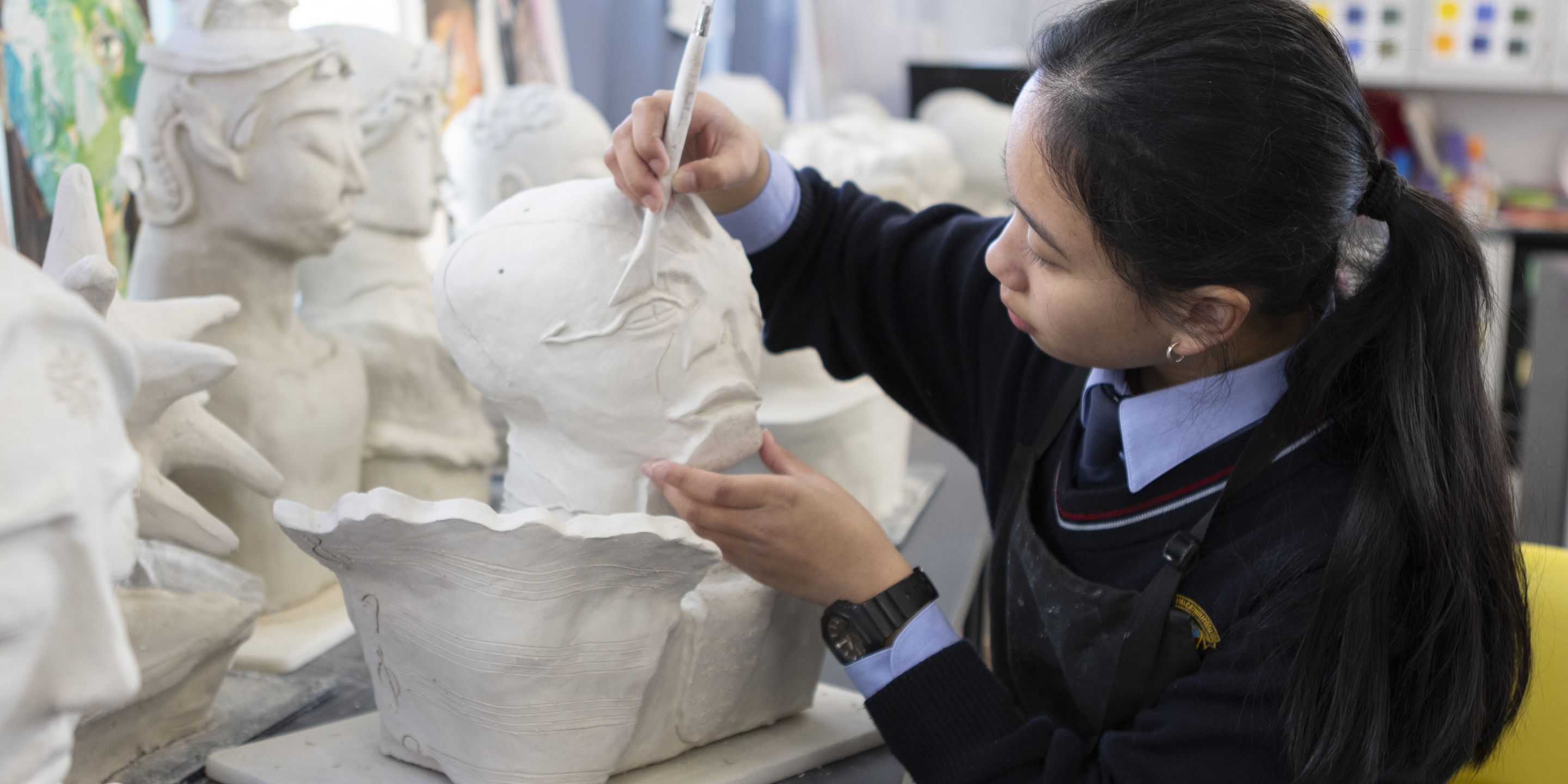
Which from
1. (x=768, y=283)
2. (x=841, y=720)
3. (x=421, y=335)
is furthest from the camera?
(x=421, y=335)

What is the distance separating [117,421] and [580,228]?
0.47 m

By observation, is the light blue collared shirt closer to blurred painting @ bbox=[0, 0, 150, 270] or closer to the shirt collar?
the shirt collar

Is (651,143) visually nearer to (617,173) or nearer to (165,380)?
(617,173)

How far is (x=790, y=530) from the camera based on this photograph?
958 mm

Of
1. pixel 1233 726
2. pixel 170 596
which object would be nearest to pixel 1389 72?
pixel 1233 726

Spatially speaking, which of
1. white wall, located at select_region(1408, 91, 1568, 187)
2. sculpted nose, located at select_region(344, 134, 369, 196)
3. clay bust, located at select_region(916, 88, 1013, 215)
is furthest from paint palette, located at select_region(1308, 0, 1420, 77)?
sculpted nose, located at select_region(344, 134, 369, 196)

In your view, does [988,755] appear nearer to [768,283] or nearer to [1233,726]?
[1233,726]

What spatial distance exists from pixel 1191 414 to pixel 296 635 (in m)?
0.90

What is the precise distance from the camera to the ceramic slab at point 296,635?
1.18 m

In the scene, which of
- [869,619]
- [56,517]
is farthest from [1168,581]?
[56,517]

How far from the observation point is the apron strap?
96 cm

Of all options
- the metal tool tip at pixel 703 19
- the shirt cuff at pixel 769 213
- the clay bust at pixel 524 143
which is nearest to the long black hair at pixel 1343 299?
the metal tool tip at pixel 703 19

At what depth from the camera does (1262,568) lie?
93 cm

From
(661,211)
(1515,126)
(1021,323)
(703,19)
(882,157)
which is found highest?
(703,19)
